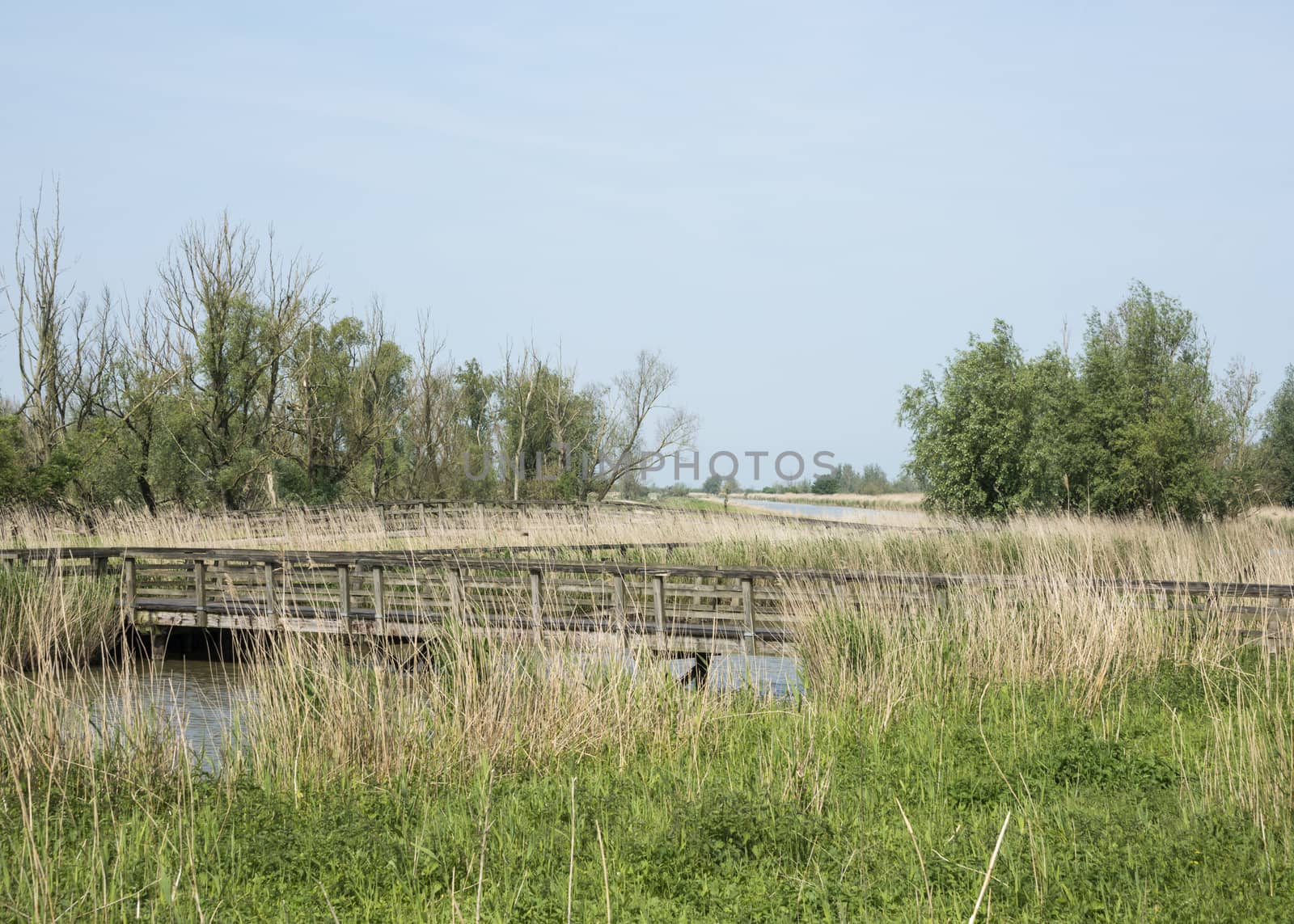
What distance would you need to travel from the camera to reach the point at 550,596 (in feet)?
36.7

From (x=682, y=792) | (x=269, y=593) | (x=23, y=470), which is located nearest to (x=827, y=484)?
(x=23, y=470)

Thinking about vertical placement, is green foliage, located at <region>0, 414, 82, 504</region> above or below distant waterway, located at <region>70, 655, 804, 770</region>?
above

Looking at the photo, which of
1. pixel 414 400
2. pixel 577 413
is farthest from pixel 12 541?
pixel 577 413

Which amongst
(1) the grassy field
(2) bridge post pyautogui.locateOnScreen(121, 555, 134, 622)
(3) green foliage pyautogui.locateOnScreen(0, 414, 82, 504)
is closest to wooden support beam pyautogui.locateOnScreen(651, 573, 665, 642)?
(1) the grassy field

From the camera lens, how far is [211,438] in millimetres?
34281

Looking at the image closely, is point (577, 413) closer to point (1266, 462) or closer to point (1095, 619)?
point (1266, 462)

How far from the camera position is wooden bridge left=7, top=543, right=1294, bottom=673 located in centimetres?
971

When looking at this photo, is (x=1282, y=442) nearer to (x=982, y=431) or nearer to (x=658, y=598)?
(x=982, y=431)

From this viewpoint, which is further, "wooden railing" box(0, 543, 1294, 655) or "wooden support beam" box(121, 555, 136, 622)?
"wooden support beam" box(121, 555, 136, 622)

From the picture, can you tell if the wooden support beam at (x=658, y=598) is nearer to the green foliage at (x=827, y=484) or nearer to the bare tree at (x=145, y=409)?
the bare tree at (x=145, y=409)

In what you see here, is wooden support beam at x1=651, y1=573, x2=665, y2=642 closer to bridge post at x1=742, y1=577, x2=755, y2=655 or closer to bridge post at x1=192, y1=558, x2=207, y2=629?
bridge post at x1=742, y1=577, x2=755, y2=655

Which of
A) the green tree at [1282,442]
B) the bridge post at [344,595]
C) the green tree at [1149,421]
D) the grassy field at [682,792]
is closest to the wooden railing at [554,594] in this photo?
the bridge post at [344,595]

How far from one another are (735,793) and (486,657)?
9.19 ft

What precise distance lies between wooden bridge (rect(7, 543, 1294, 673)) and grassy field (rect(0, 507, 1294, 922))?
72 centimetres
